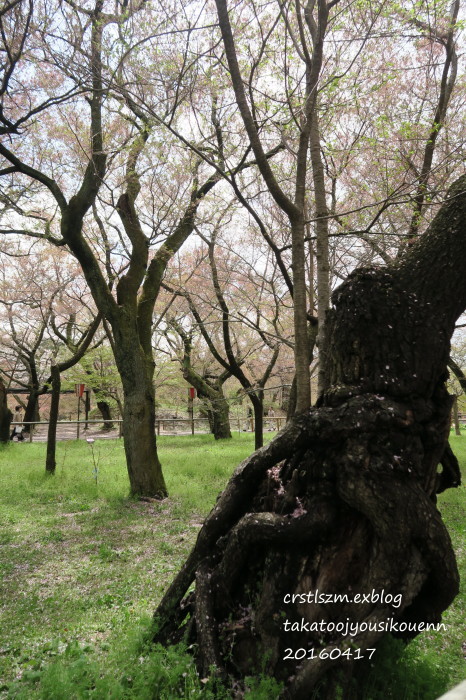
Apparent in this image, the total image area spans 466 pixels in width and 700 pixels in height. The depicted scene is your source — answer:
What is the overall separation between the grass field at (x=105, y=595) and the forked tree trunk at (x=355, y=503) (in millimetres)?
275

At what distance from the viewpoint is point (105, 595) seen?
14.3 ft

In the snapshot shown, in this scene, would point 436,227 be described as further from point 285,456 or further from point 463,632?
point 463,632

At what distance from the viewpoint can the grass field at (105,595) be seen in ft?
8.77

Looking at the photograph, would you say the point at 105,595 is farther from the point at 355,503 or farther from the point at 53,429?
the point at 53,429

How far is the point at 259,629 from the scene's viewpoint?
8.68 ft

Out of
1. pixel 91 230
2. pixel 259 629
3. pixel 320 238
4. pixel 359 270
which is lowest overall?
pixel 259 629

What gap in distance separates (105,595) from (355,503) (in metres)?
3.18

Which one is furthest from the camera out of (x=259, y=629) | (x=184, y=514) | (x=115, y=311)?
(x=115, y=311)

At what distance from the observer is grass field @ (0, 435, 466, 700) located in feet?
8.77

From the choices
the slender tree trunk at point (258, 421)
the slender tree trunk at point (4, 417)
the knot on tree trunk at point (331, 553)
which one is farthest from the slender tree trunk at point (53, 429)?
the knot on tree trunk at point (331, 553)

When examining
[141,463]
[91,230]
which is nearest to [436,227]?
[141,463]

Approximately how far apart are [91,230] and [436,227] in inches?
404

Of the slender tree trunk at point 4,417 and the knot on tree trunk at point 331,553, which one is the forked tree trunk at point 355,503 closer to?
the knot on tree trunk at point 331,553

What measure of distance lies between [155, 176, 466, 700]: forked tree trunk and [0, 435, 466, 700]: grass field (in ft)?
0.90
